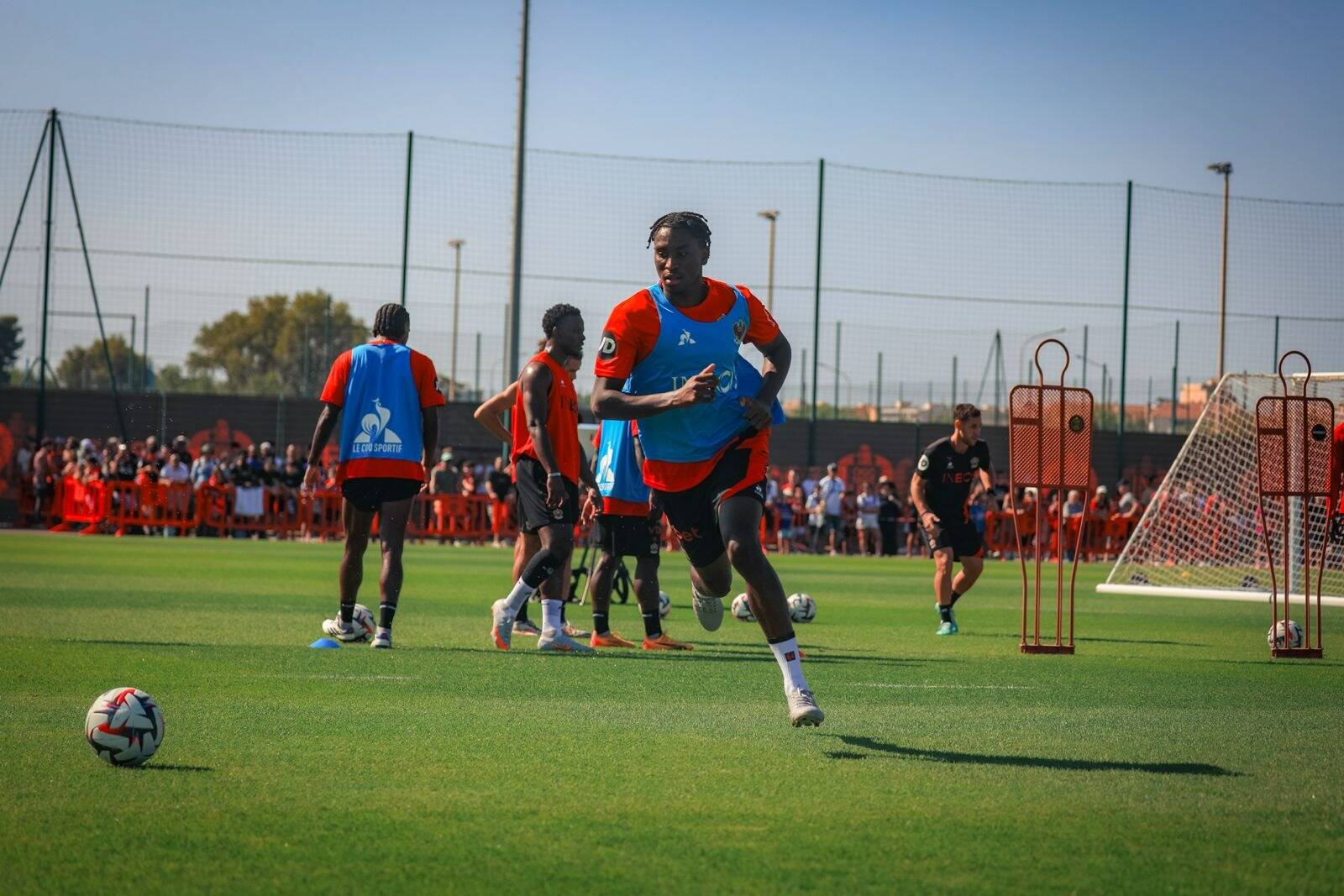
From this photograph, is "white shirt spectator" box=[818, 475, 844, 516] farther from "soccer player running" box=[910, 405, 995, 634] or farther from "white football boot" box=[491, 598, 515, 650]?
"white football boot" box=[491, 598, 515, 650]

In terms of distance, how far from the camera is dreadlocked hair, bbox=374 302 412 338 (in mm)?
10695

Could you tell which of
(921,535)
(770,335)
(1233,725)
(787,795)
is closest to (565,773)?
(787,795)

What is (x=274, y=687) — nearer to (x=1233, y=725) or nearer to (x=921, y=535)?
(x=1233, y=725)

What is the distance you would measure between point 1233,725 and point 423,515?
25617 mm

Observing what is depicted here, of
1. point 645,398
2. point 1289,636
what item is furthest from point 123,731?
point 1289,636

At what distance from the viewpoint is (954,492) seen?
14.1 metres

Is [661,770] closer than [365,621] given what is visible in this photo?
Yes

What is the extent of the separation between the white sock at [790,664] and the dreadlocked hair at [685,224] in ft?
6.24

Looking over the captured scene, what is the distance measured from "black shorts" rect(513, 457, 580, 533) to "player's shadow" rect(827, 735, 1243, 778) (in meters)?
4.22

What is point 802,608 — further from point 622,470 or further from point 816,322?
point 816,322

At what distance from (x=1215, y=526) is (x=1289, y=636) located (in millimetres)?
11179

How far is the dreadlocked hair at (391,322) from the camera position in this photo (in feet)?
35.1

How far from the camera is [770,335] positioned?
749 centimetres

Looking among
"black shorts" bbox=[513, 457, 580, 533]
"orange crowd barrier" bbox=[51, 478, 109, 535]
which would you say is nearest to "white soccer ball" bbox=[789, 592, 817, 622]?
"black shorts" bbox=[513, 457, 580, 533]
